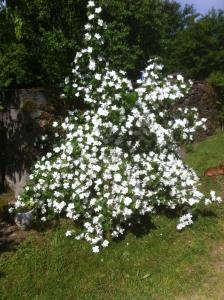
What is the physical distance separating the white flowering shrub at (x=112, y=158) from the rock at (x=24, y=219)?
15 centimetres

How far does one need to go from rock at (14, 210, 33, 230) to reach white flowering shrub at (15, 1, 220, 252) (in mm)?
148

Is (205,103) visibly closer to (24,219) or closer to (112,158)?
(112,158)

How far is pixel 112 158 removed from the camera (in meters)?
7.27

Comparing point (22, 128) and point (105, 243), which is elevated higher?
point (22, 128)

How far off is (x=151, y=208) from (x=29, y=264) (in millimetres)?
1972

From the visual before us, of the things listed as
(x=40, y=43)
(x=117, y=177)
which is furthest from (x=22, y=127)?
(x=117, y=177)

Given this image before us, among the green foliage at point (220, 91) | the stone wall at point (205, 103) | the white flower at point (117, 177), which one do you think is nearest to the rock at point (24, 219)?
the white flower at point (117, 177)

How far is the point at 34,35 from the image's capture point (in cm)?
909

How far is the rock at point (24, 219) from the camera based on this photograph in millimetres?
7605

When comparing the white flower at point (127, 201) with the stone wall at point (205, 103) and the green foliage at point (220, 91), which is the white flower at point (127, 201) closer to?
the stone wall at point (205, 103)

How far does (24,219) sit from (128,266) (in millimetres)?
1988

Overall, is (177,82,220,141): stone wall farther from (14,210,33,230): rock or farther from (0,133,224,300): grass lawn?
(14,210,33,230): rock

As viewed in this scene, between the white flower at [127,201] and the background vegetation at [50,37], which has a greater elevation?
the background vegetation at [50,37]

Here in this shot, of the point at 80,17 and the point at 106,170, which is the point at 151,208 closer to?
the point at 106,170
